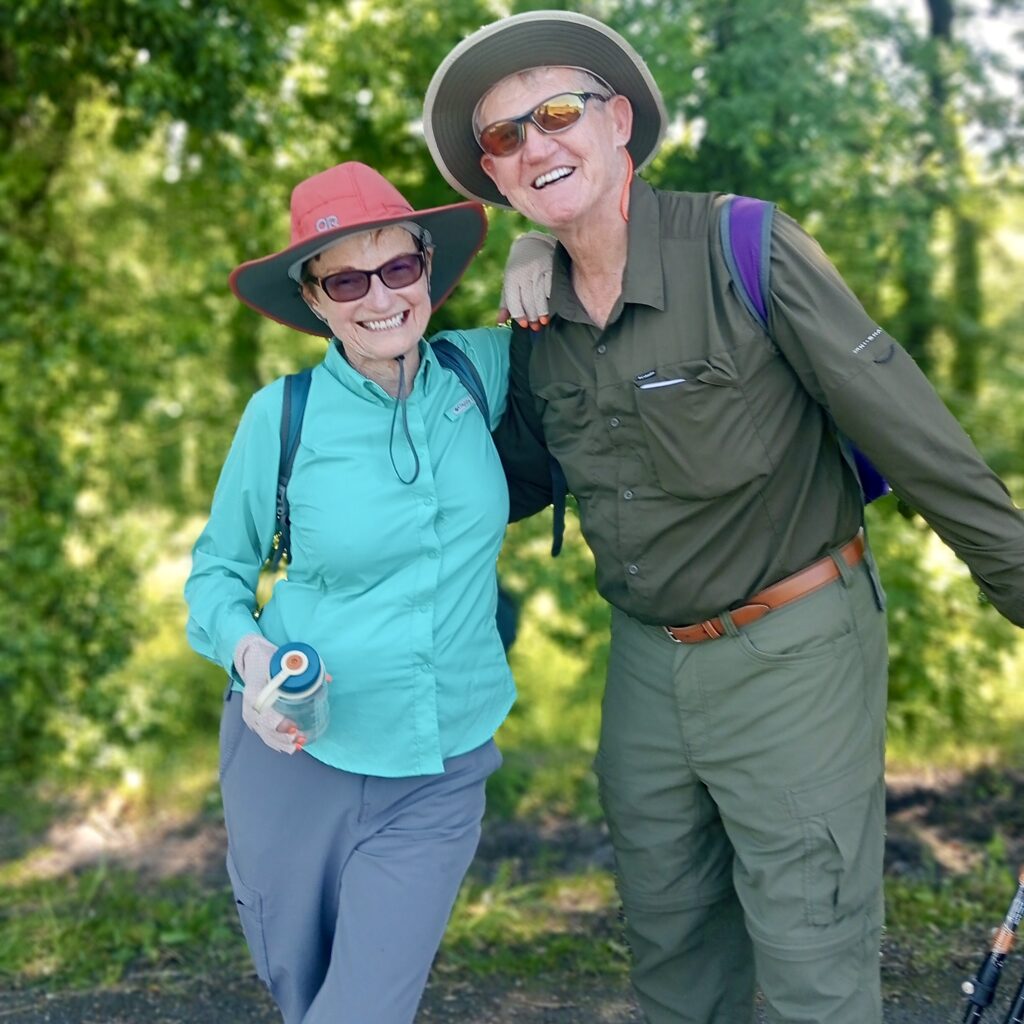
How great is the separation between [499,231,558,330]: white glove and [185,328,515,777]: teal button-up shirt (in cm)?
26

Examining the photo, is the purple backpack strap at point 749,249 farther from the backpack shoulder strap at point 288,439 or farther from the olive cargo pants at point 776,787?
the backpack shoulder strap at point 288,439

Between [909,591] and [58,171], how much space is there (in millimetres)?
4433

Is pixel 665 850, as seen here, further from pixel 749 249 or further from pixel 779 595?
pixel 749 249

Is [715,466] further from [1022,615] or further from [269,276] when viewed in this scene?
[269,276]

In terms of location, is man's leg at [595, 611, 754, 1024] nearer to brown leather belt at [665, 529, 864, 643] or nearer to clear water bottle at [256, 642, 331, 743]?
brown leather belt at [665, 529, 864, 643]

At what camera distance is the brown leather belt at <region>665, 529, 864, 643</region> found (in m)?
2.55

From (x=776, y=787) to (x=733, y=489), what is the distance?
618mm

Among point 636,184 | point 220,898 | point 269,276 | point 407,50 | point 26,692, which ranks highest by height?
point 407,50

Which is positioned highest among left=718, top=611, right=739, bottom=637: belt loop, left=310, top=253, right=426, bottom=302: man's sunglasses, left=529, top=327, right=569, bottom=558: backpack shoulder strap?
left=310, top=253, right=426, bottom=302: man's sunglasses

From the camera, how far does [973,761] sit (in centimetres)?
564

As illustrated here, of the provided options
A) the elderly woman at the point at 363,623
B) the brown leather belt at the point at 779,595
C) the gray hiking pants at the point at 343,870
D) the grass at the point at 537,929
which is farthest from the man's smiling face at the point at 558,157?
the grass at the point at 537,929

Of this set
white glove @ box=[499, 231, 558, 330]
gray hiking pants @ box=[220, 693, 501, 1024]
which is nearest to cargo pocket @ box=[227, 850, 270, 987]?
gray hiking pants @ box=[220, 693, 501, 1024]

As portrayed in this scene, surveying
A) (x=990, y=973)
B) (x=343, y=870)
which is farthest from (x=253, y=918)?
(x=990, y=973)

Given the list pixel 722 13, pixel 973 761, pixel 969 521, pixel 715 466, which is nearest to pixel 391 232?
pixel 715 466
